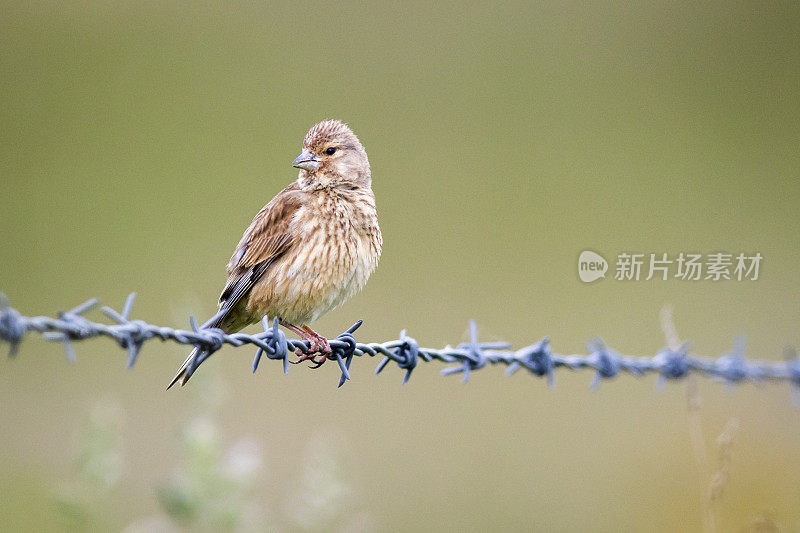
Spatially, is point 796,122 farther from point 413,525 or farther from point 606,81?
point 413,525

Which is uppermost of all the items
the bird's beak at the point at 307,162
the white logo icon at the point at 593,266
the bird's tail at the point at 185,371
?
the white logo icon at the point at 593,266

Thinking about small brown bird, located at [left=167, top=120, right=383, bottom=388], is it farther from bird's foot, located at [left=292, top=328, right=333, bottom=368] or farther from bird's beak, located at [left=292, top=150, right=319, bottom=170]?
bird's foot, located at [left=292, top=328, right=333, bottom=368]

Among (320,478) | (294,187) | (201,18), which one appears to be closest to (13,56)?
(201,18)

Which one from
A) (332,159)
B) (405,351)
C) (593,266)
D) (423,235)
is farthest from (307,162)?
(423,235)

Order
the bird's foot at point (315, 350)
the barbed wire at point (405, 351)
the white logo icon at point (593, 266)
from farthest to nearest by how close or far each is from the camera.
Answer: the white logo icon at point (593, 266) < the bird's foot at point (315, 350) < the barbed wire at point (405, 351)

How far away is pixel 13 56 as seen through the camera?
1364 cm

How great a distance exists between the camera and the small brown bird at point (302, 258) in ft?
13.7

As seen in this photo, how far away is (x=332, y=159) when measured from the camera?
15.1 ft

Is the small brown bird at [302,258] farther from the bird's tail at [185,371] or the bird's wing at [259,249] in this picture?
the bird's tail at [185,371]

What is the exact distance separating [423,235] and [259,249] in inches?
277

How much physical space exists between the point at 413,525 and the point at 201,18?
1007 cm

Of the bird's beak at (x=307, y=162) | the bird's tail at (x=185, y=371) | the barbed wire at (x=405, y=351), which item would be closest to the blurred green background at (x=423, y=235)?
the bird's tail at (x=185, y=371)

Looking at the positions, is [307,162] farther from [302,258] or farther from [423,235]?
[423,235]

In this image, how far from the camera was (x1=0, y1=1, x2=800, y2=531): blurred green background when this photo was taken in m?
7.52
